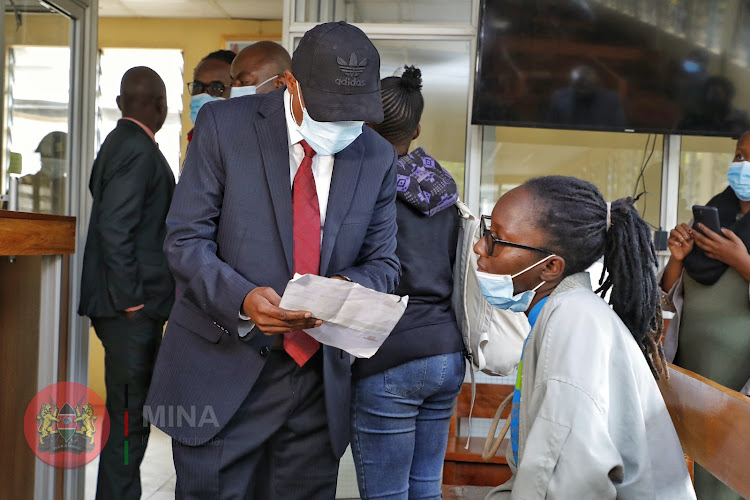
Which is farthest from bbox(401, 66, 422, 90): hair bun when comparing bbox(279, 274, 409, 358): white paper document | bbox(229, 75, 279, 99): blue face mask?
bbox(279, 274, 409, 358): white paper document

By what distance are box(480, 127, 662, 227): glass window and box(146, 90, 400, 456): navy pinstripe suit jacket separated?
2737mm

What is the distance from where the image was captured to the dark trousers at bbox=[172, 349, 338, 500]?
179cm

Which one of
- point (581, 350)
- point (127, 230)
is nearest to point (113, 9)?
point (127, 230)

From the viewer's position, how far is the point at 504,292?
1.83m

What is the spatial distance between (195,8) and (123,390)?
13.6ft

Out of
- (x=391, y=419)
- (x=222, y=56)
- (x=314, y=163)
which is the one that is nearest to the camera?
(x=314, y=163)

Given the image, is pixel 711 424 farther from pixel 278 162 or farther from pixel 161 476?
pixel 161 476

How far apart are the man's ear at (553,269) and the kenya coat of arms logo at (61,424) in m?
2.09

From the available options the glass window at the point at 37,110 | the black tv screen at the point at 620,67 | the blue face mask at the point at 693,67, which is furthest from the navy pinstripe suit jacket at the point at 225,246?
the blue face mask at the point at 693,67

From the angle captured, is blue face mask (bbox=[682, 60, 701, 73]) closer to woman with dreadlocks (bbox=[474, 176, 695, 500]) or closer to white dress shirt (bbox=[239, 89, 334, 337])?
woman with dreadlocks (bbox=[474, 176, 695, 500])

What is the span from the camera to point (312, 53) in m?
1.74

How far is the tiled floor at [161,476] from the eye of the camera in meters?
3.90

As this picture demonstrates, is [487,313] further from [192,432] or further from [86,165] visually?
[86,165]

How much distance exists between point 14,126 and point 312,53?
2398 millimetres
